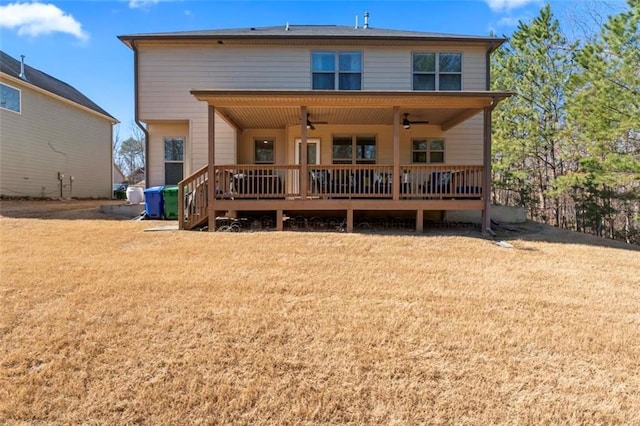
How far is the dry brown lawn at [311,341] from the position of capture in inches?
112

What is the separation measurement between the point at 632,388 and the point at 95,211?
1410 centimetres

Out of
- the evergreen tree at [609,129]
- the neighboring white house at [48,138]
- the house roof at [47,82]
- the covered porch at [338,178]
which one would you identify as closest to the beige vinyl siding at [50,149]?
the neighboring white house at [48,138]

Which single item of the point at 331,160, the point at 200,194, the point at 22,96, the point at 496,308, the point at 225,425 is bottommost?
the point at 225,425

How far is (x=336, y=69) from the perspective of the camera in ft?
39.6

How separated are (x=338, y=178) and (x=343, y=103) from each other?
1.94m

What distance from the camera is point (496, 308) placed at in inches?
178

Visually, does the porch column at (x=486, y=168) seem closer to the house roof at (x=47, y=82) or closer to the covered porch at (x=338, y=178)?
the covered porch at (x=338, y=178)

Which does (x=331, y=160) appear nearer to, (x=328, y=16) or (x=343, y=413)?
(x=328, y=16)

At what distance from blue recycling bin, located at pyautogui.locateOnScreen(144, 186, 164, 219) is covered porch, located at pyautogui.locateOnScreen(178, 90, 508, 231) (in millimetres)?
1521

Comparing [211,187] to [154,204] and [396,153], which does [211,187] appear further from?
[396,153]

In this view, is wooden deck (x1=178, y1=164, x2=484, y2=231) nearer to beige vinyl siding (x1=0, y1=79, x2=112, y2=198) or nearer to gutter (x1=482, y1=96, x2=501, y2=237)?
gutter (x1=482, y1=96, x2=501, y2=237)

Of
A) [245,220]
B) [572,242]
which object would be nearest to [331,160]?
[245,220]

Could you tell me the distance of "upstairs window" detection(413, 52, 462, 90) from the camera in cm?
1202

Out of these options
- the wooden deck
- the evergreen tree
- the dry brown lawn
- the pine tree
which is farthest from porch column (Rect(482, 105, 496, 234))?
the pine tree
